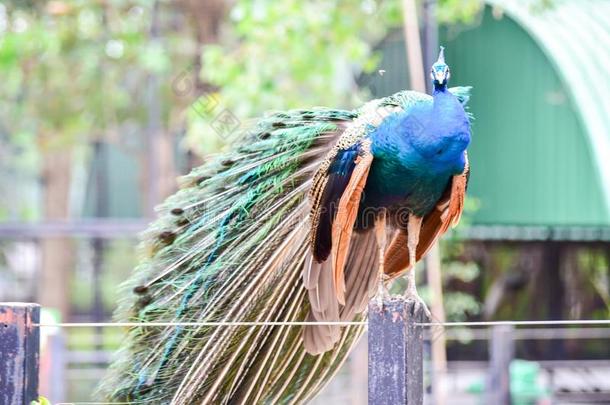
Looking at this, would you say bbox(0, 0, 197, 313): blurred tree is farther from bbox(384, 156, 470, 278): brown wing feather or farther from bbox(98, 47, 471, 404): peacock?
bbox(384, 156, 470, 278): brown wing feather

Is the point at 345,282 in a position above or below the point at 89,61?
below

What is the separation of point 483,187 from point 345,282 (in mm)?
4698

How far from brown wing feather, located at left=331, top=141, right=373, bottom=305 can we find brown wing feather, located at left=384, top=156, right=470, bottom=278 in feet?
1.19

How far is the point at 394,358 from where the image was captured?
2.97 metres

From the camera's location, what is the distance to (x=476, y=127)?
864 cm

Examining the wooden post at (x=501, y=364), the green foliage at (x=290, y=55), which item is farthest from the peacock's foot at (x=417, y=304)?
the green foliage at (x=290, y=55)

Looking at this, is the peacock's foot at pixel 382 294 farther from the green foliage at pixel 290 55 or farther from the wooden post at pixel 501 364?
the green foliage at pixel 290 55

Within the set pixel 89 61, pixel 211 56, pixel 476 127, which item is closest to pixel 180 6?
pixel 89 61

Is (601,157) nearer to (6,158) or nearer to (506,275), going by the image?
(506,275)

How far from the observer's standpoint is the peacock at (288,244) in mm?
3828

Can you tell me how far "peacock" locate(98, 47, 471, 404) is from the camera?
383 centimetres

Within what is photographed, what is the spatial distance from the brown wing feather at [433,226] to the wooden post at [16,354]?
163cm

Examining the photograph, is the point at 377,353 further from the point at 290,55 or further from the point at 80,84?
the point at 80,84

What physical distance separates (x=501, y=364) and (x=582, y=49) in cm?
286
